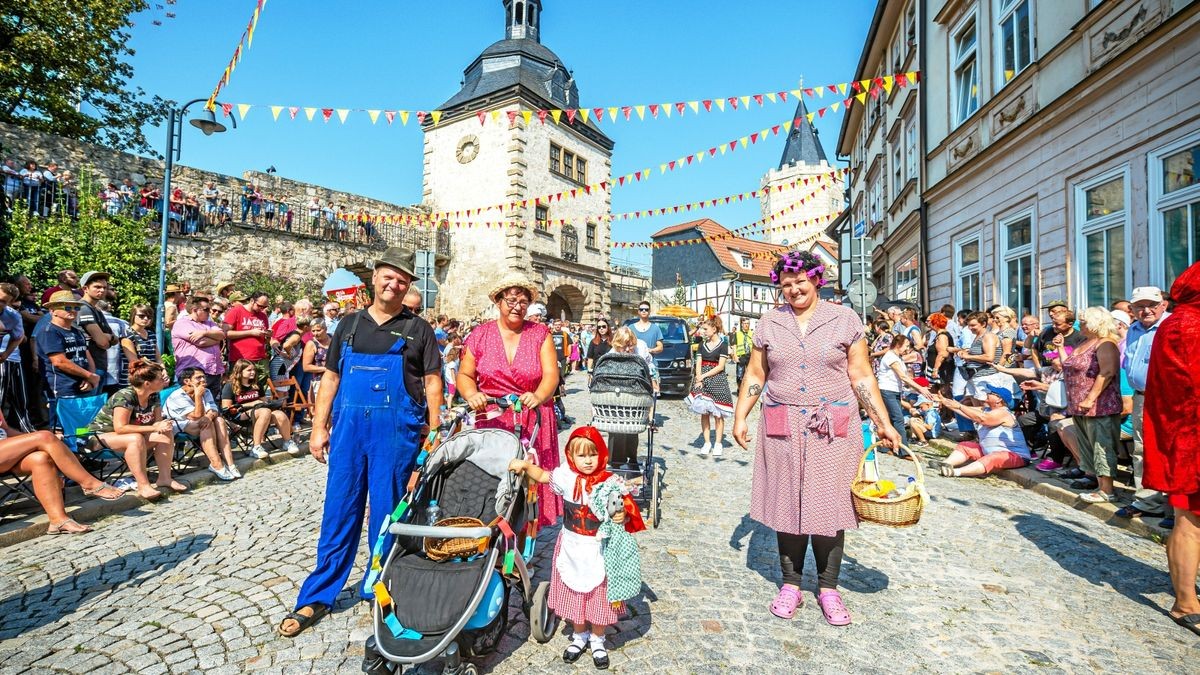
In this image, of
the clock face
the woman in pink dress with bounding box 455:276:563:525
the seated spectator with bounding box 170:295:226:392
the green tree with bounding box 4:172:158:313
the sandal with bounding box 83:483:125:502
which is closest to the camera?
the woman in pink dress with bounding box 455:276:563:525

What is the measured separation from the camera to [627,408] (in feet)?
17.3

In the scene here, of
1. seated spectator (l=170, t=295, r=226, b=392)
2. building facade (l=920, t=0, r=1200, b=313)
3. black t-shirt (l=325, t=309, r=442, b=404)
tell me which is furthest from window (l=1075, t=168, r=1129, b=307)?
seated spectator (l=170, t=295, r=226, b=392)

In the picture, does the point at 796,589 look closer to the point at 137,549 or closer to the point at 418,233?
the point at 137,549

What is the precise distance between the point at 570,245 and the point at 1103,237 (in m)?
23.4

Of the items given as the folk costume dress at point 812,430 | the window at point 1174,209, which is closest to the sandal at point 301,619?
the folk costume dress at point 812,430

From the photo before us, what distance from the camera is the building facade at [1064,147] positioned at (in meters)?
6.61

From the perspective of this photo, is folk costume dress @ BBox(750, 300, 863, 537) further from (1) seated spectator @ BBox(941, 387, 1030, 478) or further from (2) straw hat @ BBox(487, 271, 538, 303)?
(1) seated spectator @ BBox(941, 387, 1030, 478)

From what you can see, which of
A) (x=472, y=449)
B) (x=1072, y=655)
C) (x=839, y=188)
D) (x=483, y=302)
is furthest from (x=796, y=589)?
(x=839, y=188)

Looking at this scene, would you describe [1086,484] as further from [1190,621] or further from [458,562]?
[458,562]

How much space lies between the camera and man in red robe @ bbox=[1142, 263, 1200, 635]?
10.5 ft

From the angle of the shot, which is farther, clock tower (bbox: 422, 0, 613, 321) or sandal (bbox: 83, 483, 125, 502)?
clock tower (bbox: 422, 0, 613, 321)

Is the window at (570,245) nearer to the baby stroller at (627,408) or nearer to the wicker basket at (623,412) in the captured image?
the baby stroller at (627,408)

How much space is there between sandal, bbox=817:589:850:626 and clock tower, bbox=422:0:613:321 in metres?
22.6

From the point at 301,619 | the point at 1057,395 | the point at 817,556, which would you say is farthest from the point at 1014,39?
the point at 301,619
